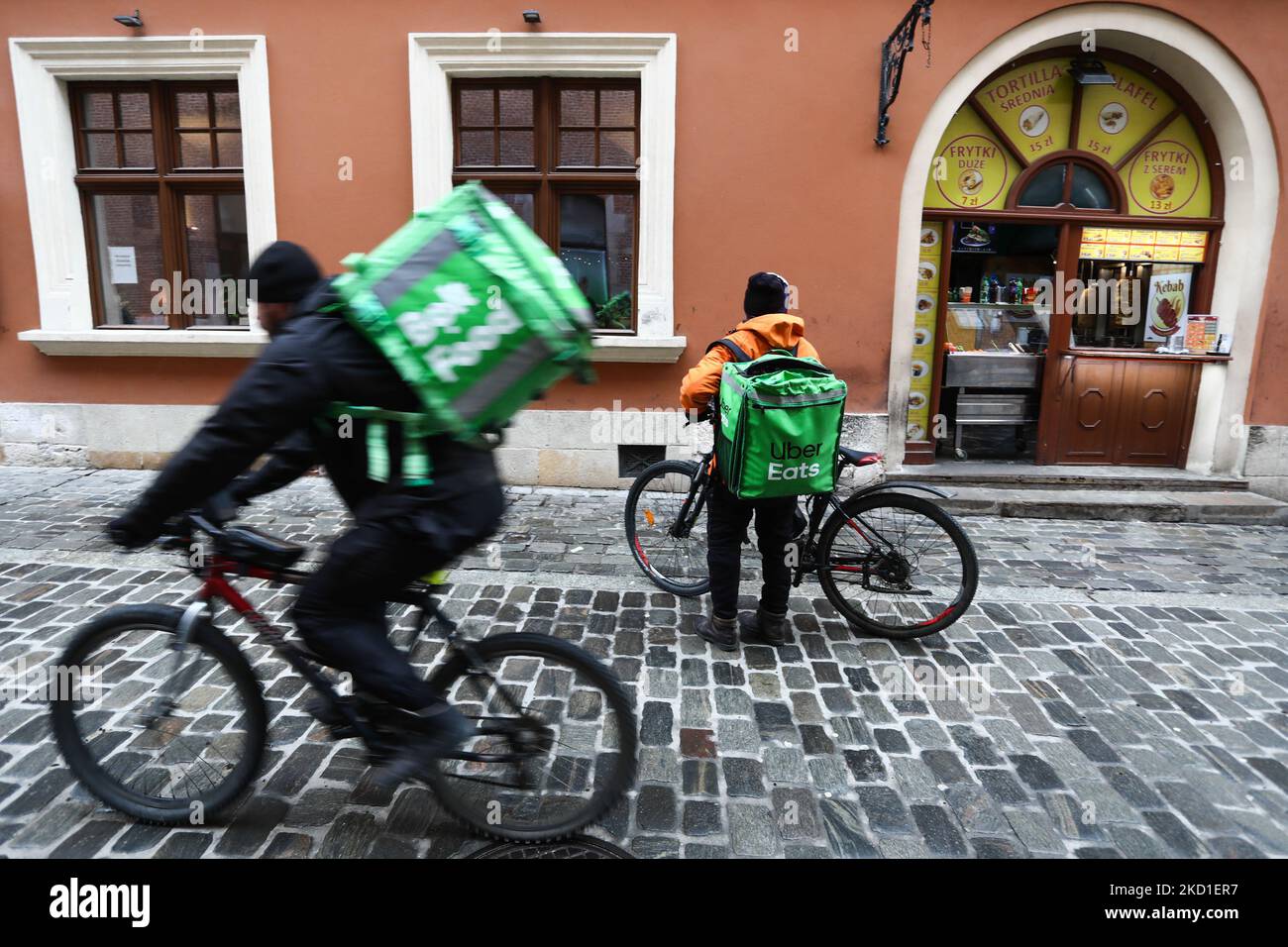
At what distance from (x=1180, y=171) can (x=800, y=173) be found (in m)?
3.71

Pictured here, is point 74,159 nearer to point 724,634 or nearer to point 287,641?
point 287,641

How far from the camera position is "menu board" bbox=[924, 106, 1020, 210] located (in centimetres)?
688

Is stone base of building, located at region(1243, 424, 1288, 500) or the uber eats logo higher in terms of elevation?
the uber eats logo

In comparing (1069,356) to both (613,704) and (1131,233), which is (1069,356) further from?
(613,704)

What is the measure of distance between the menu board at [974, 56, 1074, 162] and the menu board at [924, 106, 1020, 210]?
0.46 feet

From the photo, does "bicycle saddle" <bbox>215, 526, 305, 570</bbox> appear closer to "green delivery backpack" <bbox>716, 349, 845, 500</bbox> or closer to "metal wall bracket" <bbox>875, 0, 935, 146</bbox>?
"green delivery backpack" <bbox>716, 349, 845, 500</bbox>

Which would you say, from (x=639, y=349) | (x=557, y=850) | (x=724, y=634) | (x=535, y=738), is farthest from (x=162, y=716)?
(x=639, y=349)

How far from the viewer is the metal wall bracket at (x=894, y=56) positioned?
5.55m

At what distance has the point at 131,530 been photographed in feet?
6.49

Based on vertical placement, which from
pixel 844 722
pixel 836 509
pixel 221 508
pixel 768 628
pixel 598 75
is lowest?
pixel 844 722

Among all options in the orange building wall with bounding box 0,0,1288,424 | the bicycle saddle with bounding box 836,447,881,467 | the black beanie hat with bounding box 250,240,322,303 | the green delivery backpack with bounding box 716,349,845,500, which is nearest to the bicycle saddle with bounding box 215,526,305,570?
the black beanie hat with bounding box 250,240,322,303

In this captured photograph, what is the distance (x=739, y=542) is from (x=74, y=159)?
7225 mm

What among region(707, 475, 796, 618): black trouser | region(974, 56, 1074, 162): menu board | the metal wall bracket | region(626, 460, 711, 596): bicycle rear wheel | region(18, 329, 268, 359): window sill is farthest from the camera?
region(974, 56, 1074, 162): menu board

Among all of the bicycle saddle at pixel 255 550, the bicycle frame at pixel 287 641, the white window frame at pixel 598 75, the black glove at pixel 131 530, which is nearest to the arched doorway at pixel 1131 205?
the white window frame at pixel 598 75
